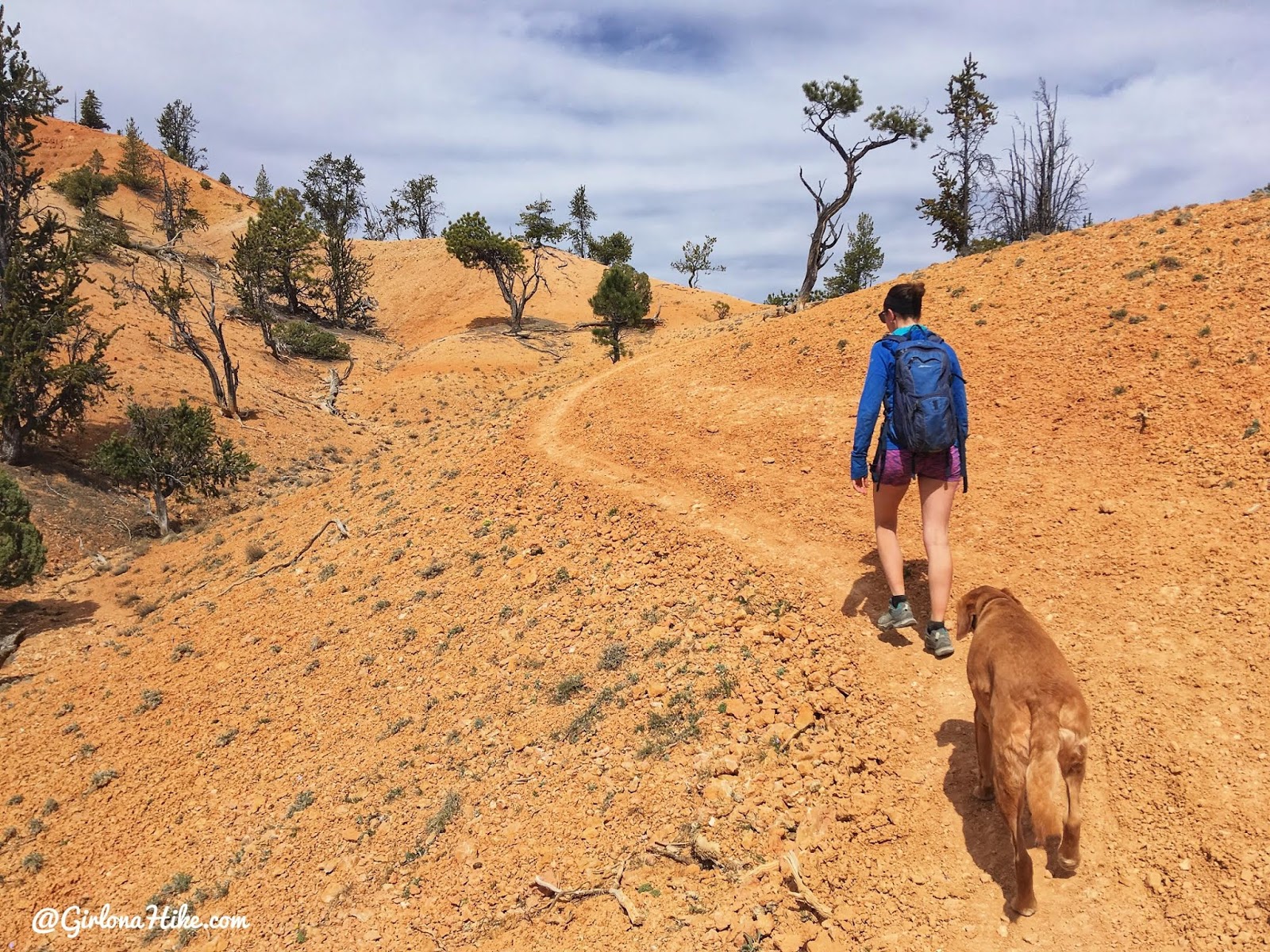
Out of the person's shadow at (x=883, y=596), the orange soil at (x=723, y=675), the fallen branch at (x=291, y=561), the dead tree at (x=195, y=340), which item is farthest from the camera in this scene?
the dead tree at (x=195, y=340)

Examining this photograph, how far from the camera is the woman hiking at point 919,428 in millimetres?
4551

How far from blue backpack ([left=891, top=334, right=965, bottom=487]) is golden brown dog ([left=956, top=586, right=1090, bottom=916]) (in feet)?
5.13

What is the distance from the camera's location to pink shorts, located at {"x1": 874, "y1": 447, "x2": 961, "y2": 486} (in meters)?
4.70

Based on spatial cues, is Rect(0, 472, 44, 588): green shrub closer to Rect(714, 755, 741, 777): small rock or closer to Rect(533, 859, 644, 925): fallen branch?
Rect(533, 859, 644, 925): fallen branch

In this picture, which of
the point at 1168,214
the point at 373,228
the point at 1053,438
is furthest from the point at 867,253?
the point at 373,228

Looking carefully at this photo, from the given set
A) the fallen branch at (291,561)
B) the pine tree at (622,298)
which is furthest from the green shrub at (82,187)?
the fallen branch at (291,561)

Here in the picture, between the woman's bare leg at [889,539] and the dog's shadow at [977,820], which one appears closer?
the dog's shadow at [977,820]

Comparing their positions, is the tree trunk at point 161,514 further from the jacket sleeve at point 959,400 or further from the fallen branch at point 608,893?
the jacket sleeve at point 959,400

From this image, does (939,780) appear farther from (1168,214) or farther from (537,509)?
(1168,214)

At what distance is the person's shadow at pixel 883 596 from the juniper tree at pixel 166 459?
17.3 meters

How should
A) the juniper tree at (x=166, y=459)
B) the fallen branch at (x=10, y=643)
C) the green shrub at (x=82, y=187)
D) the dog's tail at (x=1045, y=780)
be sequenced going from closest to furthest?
the dog's tail at (x=1045, y=780) → the fallen branch at (x=10, y=643) → the juniper tree at (x=166, y=459) → the green shrub at (x=82, y=187)

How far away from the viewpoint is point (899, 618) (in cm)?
503

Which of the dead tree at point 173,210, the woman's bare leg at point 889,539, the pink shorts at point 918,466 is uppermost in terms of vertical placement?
the dead tree at point 173,210

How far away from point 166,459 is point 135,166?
47621mm
